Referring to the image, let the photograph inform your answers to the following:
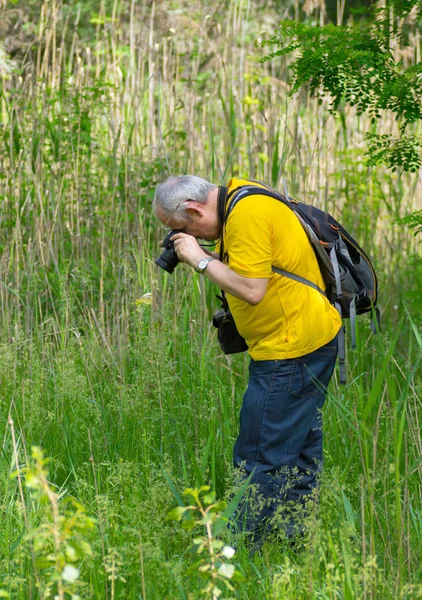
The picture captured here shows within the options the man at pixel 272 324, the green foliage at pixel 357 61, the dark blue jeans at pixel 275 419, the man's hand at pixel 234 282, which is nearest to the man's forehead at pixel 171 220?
the man at pixel 272 324

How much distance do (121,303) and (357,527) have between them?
82.9 inches

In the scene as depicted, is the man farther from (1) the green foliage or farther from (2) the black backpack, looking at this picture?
(1) the green foliage

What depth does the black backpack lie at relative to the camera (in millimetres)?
2848

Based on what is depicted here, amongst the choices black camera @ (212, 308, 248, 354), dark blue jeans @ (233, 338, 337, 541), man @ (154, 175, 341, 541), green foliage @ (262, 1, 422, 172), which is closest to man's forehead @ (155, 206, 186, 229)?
man @ (154, 175, 341, 541)

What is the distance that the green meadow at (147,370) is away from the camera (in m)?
2.15

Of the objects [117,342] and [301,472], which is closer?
[301,472]

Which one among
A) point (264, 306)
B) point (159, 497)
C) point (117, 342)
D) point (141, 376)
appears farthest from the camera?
point (117, 342)

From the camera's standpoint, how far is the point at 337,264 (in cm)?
287

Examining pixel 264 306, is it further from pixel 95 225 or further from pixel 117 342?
pixel 95 225

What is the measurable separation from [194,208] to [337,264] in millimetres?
548

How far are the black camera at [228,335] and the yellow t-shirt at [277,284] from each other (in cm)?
14

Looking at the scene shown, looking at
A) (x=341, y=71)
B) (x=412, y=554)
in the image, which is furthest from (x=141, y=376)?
(x=341, y=71)

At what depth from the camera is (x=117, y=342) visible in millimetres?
3961

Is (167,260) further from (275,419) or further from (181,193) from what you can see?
(275,419)
